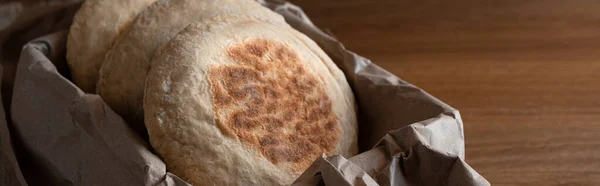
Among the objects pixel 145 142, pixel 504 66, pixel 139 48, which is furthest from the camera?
pixel 504 66

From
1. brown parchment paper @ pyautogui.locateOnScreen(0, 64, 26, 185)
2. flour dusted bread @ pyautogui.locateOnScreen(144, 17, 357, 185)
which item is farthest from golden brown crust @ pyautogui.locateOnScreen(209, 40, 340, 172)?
brown parchment paper @ pyautogui.locateOnScreen(0, 64, 26, 185)

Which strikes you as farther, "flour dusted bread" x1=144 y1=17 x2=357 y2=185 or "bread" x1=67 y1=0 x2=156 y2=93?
"bread" x1=67 y1=0 x2=156 y2=93

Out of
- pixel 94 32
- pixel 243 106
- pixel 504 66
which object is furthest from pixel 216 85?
pixel 504 66

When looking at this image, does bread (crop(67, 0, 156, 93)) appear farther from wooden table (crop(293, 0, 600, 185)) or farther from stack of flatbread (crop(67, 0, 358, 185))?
wooden table (crop(293, 0, 600, 185))

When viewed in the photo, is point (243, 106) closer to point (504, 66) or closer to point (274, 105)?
point (274, 105)

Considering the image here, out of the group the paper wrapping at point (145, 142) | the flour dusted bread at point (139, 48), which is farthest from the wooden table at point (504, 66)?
the flour dusted bread at point (139, 48)

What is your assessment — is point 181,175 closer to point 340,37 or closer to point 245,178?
point 245,178
